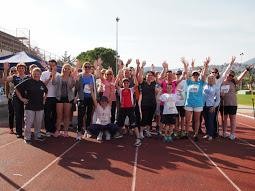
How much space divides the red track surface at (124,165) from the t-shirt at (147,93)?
1.07m

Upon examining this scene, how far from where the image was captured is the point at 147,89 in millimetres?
11125

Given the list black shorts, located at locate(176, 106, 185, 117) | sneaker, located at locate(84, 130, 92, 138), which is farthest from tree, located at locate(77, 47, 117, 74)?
sneaker, located at locate(84, 130, 92, 138)

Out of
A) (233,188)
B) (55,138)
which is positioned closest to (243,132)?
(55,138)

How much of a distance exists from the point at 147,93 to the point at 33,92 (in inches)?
122

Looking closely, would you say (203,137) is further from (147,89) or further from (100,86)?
(100,86)

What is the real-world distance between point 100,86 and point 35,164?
423 cm

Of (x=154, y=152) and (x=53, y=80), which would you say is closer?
(x=154, y=152)

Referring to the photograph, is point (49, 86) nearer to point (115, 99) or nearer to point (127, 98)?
point (115, 99)

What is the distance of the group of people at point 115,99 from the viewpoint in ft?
34.9

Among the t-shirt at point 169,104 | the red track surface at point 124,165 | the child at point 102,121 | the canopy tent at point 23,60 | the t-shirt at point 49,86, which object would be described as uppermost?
the canopy tent at point 23,60

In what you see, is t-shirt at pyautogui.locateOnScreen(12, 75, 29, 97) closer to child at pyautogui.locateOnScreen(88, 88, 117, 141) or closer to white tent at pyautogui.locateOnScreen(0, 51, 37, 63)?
child at pyautogui.locateOnScreen(88, 88, 117, 141)

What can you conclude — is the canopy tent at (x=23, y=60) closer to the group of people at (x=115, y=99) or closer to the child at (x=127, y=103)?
the group of people at (x=115, y=99)

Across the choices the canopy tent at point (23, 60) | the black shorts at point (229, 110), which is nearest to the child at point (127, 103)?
the black shorts at point (229, 110)

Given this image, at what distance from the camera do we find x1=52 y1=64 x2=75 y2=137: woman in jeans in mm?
10727
